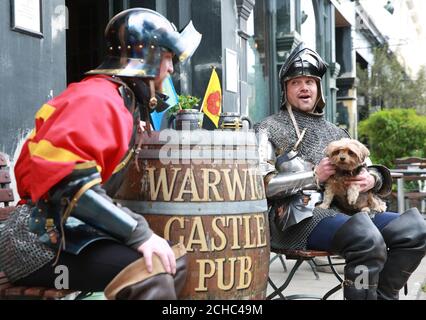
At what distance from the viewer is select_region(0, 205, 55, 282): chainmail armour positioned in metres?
2.17

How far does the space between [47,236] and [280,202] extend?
147 cm

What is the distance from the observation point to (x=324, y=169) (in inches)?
131

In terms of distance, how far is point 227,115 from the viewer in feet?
11.8

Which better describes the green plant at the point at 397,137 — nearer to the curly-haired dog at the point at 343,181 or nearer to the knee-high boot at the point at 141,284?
the curly-haired dog at the point at 343,181

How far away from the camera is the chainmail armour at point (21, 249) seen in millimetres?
2166

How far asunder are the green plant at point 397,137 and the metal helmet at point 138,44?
10168 mm

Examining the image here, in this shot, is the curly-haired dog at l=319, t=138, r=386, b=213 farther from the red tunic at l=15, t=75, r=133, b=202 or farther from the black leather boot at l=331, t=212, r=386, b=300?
the red tunic at l=15, t=75, r=133, b=202

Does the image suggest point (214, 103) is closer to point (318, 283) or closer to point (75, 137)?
point (318, 283)

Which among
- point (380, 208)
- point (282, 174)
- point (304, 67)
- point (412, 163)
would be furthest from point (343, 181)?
point (412, 163)

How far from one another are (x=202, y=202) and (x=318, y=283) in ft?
9.77

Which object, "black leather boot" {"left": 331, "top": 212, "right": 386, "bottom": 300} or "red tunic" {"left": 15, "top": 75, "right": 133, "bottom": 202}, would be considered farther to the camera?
"black leather boot" {"left": 331, "top": 212, "right": 386, "bottom": 300}

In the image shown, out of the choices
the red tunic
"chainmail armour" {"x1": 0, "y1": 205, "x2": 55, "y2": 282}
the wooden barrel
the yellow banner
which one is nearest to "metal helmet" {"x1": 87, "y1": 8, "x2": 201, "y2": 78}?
the red tunic

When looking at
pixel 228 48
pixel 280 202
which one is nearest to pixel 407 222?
pixel 280 202

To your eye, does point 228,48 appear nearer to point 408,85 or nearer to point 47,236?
point 47,236
